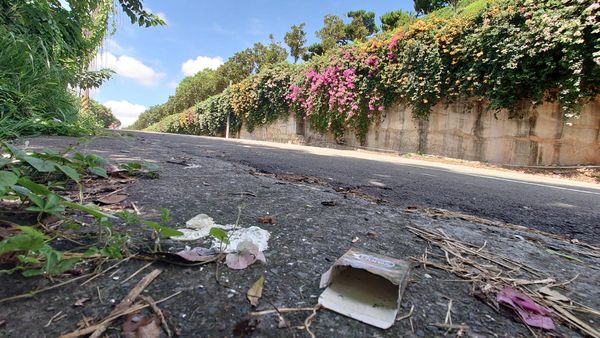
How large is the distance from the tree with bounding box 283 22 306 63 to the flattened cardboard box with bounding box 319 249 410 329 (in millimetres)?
26504

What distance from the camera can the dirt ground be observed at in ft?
1.99

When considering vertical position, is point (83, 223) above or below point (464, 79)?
below

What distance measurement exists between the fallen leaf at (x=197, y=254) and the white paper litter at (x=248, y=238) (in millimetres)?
35

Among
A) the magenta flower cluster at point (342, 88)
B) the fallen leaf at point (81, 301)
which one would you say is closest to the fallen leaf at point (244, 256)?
the fallen leaf at point (81, 301)

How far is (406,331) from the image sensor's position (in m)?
0.62

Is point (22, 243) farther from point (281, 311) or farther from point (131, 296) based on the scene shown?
point (281, 311)

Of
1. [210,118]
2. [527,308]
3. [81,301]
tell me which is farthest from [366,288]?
[210,118]

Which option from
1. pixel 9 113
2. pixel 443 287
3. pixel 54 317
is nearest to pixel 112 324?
pixel 54 317

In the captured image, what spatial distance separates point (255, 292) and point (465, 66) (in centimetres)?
822

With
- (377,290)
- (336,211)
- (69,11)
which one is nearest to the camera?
(377,290)

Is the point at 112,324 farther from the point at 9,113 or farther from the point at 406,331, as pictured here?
the point at 9,113

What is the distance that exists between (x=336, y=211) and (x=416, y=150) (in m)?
8.31

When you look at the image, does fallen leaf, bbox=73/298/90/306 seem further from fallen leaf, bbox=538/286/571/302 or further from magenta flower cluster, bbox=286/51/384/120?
magenta flower cluster, bbox=286/51/384/120

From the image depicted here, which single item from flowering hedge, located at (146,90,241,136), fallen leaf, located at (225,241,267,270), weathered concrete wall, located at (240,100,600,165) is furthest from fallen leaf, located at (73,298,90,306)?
flowering hedge, located at (146,90,241,136)
